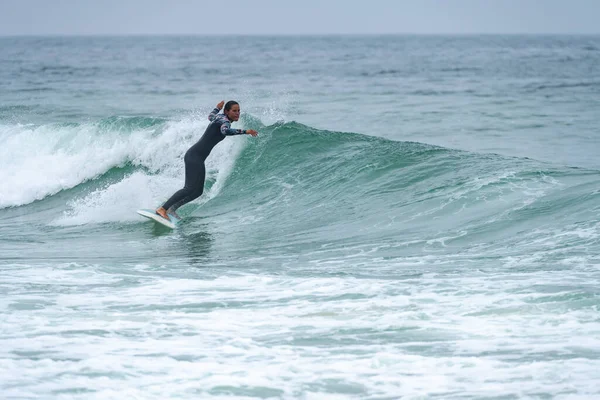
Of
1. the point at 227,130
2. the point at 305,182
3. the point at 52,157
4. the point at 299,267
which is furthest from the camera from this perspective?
the point at 52,157

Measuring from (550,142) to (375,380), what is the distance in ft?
54.6

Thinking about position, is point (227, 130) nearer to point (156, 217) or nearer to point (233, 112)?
point (233, 112)

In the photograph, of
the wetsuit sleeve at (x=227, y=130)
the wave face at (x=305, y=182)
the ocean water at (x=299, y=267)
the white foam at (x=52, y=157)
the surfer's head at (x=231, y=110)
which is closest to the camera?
the ocean water at (x=299, y=267)

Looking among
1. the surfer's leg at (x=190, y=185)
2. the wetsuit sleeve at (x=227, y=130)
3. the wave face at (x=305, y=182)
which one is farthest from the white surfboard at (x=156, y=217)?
the wetsuit sleeve at (x=227, y=130)

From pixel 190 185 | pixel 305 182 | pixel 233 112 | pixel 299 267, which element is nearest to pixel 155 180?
pixel 305 182

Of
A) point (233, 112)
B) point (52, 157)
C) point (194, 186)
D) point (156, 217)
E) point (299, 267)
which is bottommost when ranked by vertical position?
point (299, 267)

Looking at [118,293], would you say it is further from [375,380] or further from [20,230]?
[20,230]

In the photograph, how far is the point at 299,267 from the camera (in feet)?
28.3

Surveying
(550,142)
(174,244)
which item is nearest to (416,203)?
Result: (174,244)

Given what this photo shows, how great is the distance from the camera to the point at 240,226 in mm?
12070

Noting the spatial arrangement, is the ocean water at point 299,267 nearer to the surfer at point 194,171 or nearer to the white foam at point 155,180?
the white foam at point 155,180

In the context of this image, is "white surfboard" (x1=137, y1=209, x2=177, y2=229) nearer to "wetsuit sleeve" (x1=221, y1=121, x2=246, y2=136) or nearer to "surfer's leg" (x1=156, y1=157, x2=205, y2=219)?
"surfer's leg" (x1=156, y1=157, x2=205, y2=219)

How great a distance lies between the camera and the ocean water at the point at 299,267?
543 cm

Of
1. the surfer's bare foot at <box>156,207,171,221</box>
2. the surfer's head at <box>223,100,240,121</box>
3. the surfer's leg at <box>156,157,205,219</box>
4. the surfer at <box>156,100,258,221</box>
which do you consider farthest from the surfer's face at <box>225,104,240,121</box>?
the surfer's bare foot at <box>156,207,171,221</box>
